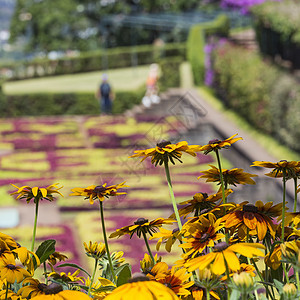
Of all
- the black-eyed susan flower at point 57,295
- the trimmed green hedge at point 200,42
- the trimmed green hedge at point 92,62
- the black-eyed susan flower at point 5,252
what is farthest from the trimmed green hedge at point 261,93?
the trimmed green hedge at point 92,62

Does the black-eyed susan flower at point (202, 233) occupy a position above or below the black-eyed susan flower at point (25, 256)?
above

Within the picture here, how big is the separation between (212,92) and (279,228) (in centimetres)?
1955

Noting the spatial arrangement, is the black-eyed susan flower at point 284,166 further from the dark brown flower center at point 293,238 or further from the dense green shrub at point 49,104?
the dense green shrub at point 49,104

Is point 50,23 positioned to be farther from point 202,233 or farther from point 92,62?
point 202,233

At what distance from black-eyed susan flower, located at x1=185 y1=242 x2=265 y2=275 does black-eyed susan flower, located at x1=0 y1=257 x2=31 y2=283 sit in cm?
36

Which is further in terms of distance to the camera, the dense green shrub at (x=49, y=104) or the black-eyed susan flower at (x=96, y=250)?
the dense green shrub at (x=49, y=104)

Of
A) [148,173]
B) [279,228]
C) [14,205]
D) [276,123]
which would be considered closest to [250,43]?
[276,123]

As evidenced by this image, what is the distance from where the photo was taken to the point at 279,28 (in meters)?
13.1

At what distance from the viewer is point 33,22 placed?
45.7 meters

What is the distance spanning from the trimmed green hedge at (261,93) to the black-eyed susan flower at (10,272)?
1077 cm

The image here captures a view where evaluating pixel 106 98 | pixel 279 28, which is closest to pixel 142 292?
pixel 279 28

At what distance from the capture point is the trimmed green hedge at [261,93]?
12.1 meters

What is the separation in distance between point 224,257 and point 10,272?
1.45ft

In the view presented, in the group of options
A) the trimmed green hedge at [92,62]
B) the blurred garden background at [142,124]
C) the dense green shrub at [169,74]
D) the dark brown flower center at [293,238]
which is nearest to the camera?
the dark brown flower center at [293,238]
